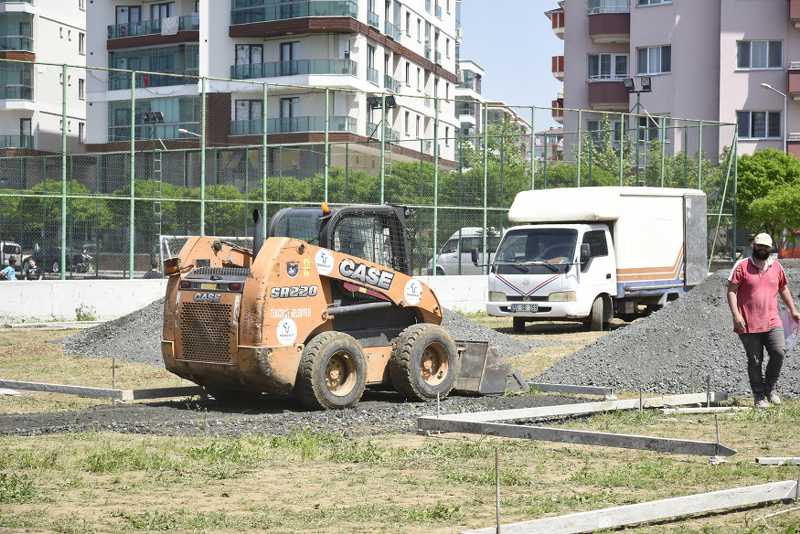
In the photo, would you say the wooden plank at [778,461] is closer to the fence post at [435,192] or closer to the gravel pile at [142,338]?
the gravel pile at [142,338]

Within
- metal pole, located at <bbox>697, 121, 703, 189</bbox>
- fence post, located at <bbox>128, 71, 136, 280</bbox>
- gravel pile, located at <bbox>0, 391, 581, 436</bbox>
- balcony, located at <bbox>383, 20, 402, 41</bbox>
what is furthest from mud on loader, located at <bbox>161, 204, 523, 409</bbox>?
balcony, located at <bbox>383, 20, 402, 41</bbox>

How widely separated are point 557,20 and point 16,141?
212 ft

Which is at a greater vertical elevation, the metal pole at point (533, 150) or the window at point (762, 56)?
the window at point (762, 56)

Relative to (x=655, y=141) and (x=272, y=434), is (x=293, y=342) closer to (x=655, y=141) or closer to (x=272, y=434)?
(x=272, y=434)

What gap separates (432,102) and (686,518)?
26932 millimetres

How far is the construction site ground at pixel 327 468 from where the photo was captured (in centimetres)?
833

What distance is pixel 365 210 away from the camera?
47.7 ft

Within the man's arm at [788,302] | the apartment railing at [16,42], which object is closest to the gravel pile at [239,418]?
the man's arm at [788,302]

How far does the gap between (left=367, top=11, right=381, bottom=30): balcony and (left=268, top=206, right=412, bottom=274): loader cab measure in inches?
2105

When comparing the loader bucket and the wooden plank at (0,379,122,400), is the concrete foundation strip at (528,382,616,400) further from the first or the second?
the wooden plank at (0,379,122,400)

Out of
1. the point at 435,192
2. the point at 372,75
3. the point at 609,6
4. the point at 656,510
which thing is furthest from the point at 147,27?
the point at 656,510

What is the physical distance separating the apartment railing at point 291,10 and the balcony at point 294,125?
24.6 meters

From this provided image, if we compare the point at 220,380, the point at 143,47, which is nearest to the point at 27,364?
the point at 220,380

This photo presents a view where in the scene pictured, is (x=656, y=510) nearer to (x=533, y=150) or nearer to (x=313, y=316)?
(x=313, y=316)
